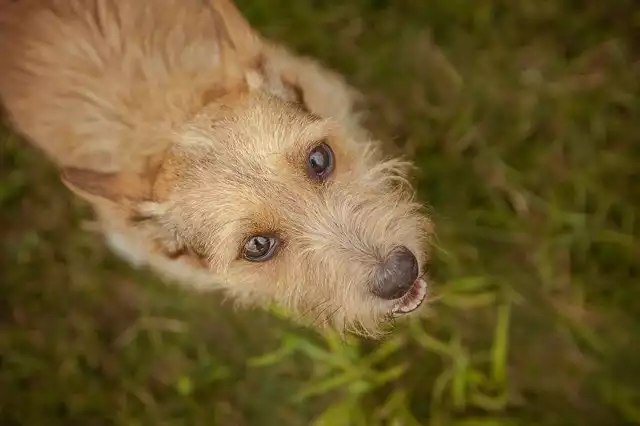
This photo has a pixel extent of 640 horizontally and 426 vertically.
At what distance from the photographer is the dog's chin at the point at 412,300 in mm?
2211

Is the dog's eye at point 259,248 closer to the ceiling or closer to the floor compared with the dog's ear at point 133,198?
closer to the ceiling

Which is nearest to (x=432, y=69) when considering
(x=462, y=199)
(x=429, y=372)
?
(x=462, y=199)

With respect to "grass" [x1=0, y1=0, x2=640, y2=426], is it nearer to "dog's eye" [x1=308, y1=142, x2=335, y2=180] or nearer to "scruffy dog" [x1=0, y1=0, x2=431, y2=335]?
"scruffy dog" [x1=0, y1=0, x2=431, y2=335]

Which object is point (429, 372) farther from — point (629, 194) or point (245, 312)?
point (629, 194)

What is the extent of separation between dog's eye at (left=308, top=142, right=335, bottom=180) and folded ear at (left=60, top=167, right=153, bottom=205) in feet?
2.11

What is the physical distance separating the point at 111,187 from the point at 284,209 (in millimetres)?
751

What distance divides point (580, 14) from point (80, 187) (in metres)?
2.57

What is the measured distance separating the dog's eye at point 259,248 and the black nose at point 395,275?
39 centimetres

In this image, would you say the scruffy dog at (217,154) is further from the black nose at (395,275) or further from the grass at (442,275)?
the grass at (442,275)

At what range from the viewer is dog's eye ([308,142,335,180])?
220 cm

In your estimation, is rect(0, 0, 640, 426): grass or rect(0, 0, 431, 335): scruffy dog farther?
rect(0, 0, 640, 426): grass

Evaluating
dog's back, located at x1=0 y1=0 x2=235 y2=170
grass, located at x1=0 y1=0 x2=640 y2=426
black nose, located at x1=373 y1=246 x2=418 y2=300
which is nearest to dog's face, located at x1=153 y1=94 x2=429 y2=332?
black nose, located at x1=373 y1=246 x2=418 y2=300

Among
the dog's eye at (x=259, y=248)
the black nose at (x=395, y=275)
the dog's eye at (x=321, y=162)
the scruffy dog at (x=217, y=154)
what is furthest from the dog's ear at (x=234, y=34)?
the black nose at (x=395, y=275)

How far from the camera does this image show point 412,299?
230 centimetres
